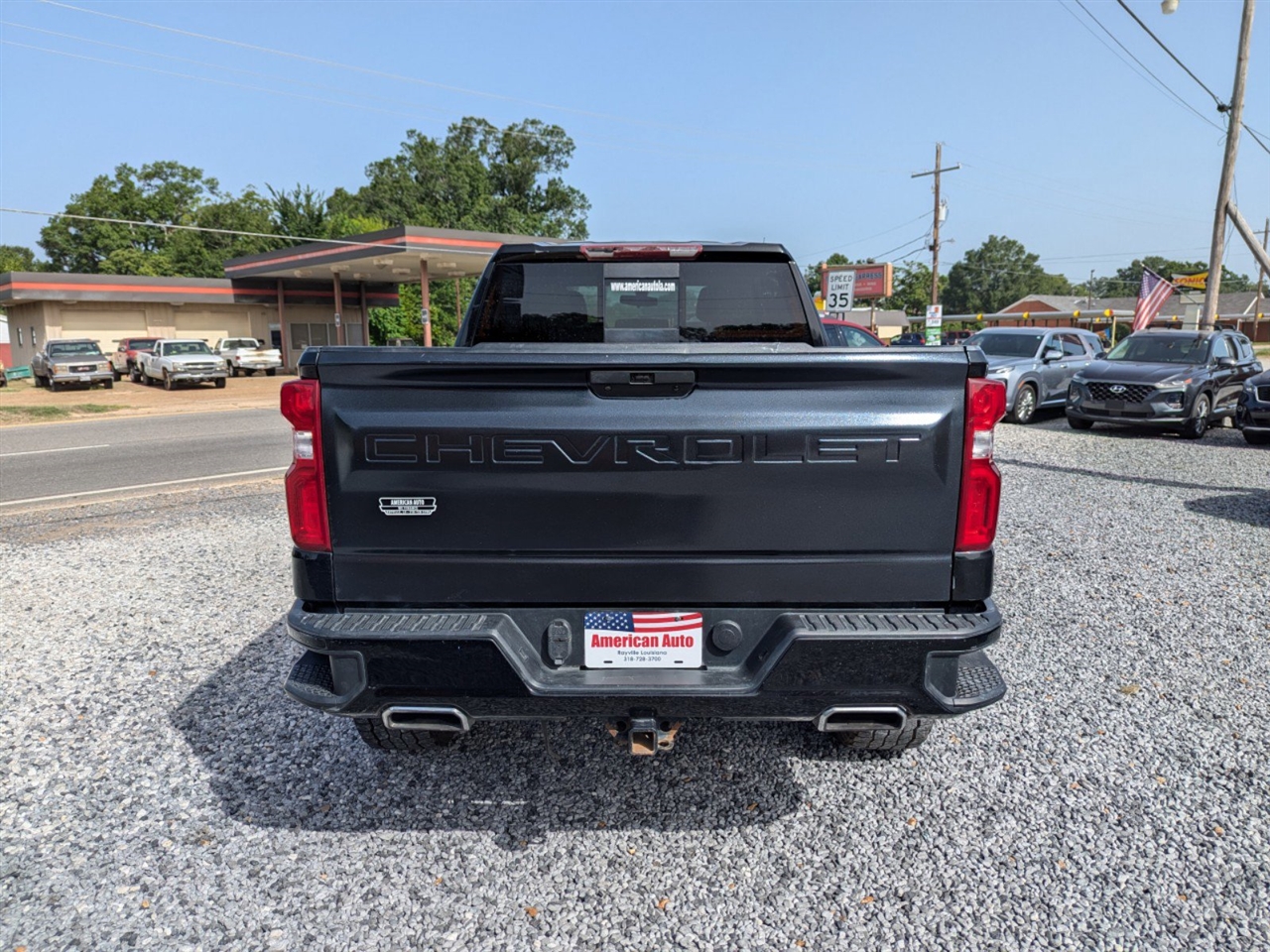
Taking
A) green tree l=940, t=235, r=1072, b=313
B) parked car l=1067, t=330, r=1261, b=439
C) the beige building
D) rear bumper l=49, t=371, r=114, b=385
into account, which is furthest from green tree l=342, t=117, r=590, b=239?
green tree l=940, t=235, r=1072, b=313

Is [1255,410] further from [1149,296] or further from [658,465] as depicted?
[658,465]

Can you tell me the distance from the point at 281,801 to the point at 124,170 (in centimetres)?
9462

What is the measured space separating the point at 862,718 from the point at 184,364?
30736 millimetres

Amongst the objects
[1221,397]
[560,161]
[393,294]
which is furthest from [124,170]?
[1221,397]

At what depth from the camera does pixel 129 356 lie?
109 feet

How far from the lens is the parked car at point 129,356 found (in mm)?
32562

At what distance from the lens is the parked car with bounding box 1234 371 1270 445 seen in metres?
12.4

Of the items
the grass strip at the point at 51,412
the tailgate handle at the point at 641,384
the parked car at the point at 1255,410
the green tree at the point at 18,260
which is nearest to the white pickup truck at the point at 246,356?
the grass strip at the point at 51,412

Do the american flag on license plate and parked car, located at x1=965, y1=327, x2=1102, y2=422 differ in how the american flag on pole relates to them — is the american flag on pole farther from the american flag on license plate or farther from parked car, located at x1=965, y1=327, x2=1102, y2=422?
the american flag on license plate

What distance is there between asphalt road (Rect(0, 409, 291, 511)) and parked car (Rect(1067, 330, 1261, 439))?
12803 millimetres

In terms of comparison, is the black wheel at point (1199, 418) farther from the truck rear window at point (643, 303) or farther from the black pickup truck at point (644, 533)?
the black pickup truck at point (644, 533)

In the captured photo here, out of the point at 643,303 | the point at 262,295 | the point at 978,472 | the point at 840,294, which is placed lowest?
the point at 978,472

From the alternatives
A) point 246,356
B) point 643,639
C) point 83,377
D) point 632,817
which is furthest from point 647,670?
point 246,356

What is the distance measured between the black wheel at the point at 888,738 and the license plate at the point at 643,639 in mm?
1062
